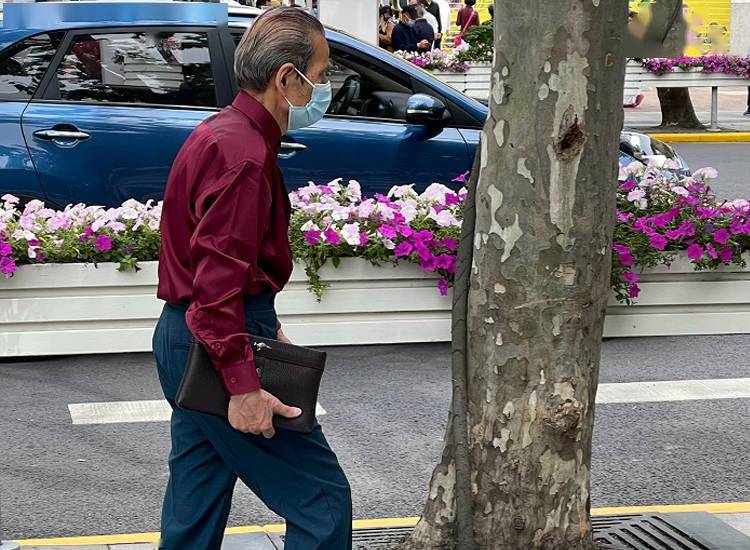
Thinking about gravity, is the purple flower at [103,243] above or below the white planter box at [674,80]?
above

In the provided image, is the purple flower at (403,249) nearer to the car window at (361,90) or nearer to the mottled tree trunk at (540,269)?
the car window at (361,90)

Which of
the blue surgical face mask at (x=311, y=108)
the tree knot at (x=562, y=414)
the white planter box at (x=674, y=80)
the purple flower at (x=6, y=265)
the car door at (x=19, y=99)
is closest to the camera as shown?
the blue surgical face mask at (x=311, y=108)

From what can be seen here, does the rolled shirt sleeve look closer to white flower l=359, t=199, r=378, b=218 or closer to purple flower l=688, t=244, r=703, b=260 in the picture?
white flower l=359, t=199, r=378, b=218

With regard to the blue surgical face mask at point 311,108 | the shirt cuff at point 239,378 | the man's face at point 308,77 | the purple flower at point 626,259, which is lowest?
the purple flower at point 626,259

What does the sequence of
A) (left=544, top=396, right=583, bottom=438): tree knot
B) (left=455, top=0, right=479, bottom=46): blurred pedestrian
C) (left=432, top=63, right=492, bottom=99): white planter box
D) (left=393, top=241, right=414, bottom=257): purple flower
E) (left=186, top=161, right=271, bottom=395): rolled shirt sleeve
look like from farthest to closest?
(left=455, top=0, right=479, bottom=46): blurred pedestrian → (left=432, top=63, right=492, bottom=99): white planter box → (left=393, top=241, right=414, bottom=257): purple flower → (left=544, top=396, right=583, bottom=438): tree knot → (left=186, top=161, right=271, bottom=395): rolled shirt sleeve

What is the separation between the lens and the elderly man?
3111mm

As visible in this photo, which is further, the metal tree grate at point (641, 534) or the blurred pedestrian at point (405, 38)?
the blurred pedestrian at point (405, 38)

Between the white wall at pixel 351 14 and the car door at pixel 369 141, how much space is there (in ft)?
28.4

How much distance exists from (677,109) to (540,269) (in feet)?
60.4

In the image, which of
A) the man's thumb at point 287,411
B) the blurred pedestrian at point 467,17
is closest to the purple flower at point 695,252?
the man's thumb at point 287,411

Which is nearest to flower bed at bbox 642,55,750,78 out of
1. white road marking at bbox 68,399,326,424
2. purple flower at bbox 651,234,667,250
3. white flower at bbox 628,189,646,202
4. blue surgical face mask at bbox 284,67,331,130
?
white flower at bbox 628,189,646,202

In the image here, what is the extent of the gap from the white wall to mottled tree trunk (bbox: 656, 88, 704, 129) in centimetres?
644

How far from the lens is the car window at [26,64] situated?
26.9 ft

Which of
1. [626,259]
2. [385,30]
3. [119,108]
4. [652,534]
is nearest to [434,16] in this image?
[385,30]
